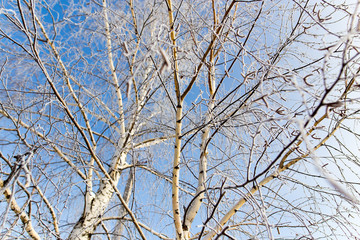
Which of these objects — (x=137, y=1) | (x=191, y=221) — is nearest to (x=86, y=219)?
(x=191, y=221)

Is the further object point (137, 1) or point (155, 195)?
point (137, 1)

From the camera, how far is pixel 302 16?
181cm

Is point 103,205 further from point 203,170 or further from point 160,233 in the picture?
point 203,170

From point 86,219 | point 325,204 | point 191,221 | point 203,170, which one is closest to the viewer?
point 325,204

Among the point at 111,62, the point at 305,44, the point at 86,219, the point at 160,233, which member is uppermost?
the point at 111,62

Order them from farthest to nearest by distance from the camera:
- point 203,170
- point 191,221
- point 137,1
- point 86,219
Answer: point 137,1, point 86,219, point 203,170, point 191,221

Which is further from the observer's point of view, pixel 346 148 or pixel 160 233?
pixel 160 233

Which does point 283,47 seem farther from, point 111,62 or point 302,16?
point 111,62

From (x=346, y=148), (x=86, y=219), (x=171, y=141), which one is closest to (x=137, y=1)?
(x=171, y=141)

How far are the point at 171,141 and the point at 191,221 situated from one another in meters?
1.28

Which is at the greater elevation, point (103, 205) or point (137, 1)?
point (137, 1)

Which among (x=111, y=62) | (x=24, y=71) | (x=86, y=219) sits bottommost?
(x=86, y=219)

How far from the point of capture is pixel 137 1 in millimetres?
3279

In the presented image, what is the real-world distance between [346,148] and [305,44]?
2.76ft
